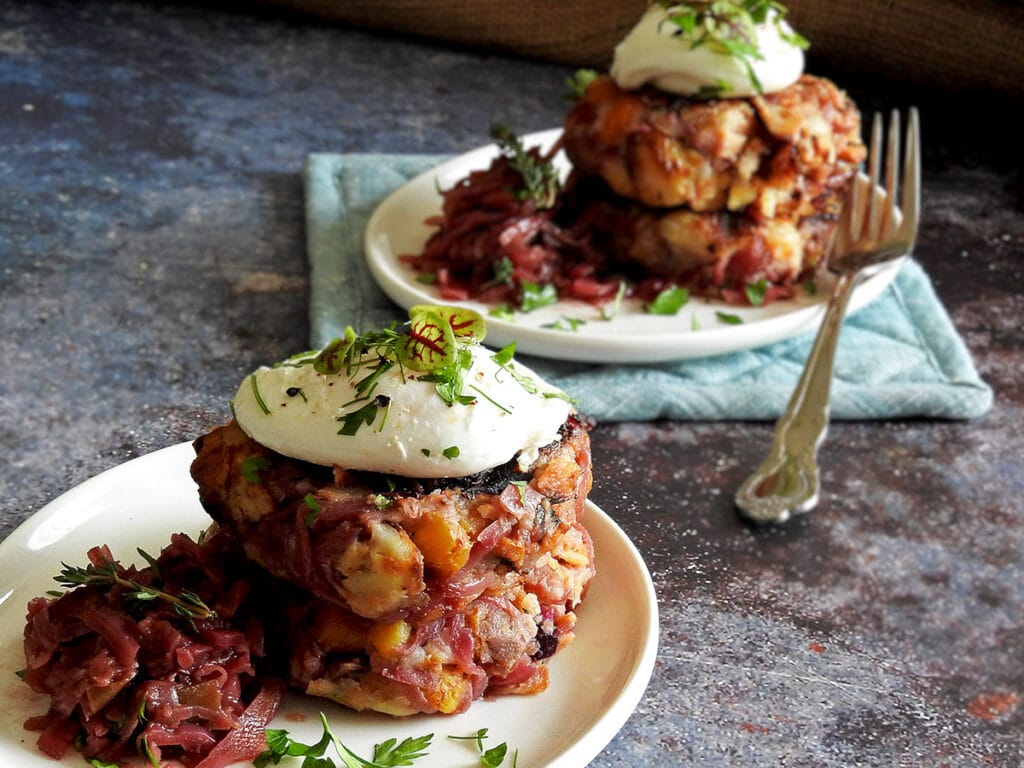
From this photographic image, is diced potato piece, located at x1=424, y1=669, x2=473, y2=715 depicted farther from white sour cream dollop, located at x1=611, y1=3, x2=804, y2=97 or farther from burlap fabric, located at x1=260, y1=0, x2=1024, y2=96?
burlap fabric, located at x1=260, y1=0, x2=1024, y2=96

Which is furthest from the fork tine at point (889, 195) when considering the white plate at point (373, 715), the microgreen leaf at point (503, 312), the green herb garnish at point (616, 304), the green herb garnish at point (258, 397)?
the green herb garnish at point (258, 397)

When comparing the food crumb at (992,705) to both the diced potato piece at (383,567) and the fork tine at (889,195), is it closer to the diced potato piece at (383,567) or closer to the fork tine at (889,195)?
the diced potato piece at (383,567)

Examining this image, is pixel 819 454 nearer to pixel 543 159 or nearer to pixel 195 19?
pixel 543 159

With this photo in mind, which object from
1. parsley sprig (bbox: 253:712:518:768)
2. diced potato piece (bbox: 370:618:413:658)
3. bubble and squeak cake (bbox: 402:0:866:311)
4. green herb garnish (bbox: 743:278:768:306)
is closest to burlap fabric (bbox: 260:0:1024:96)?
bubble and squeak cake (bbox: 402:0:866:311)

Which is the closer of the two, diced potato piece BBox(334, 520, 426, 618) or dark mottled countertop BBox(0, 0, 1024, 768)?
→ diced potato piece BBox(334, 520, 426, 618)

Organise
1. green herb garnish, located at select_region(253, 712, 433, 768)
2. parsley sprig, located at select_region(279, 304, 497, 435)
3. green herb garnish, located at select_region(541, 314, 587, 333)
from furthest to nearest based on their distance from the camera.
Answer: green herb garnish, located at select_region(541, 314, 587, 333), parsley sprig, located at select_region(279, 304, 497, 435), green herb garnish, located at select_region(253, 712, 433, 768)

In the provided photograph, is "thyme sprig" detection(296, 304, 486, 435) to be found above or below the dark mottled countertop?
above

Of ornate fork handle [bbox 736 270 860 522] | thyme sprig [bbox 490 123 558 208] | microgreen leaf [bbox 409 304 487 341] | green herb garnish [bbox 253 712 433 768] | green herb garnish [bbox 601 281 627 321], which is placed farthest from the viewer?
thyme sprig [bbox 490 123 558 208]
